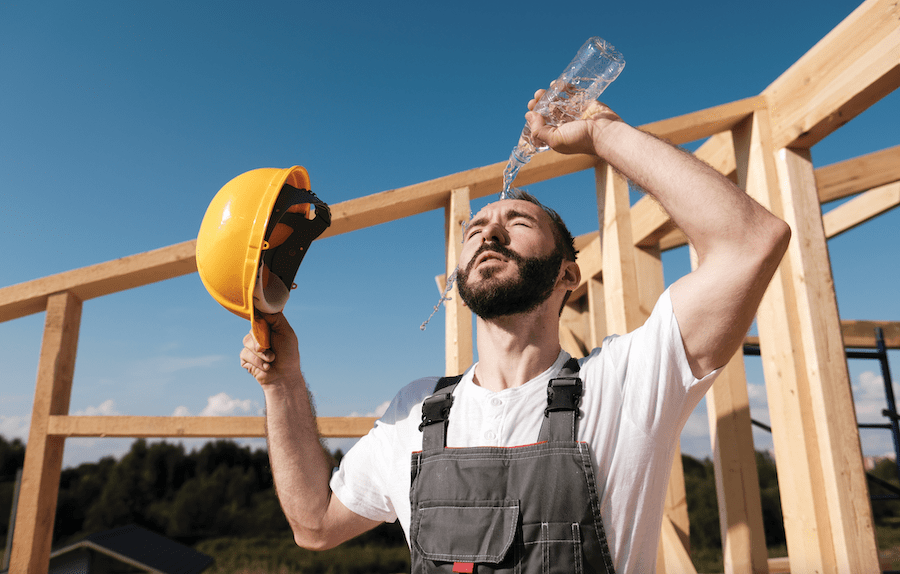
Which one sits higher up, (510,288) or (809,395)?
(510,288)

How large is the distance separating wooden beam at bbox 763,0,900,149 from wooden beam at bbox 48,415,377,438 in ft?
7.75

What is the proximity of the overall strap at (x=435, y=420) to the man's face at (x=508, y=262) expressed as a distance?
0.27 m

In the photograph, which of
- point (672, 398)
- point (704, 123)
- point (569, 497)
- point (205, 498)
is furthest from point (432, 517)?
point (205, 498)

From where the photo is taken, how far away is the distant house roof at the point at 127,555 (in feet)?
13.3

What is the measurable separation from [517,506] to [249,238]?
87 cm

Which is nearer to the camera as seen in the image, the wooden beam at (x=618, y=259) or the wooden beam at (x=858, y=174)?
the wooden beam at (x=618, y=259)

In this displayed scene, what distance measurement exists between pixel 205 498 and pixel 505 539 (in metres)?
8.76

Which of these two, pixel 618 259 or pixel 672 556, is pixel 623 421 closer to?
pixel 672 556

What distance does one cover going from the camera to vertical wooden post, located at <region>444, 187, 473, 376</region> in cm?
252

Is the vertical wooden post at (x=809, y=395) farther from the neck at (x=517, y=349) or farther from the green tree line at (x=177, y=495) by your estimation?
the green tree line at (x=177, y=495)

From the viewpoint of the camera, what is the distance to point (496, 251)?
5.17ft

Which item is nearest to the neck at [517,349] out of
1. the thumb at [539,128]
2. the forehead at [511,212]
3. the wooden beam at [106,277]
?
the forehead at [511,212]

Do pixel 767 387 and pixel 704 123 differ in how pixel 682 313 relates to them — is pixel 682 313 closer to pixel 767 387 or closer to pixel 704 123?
pixel 767 387

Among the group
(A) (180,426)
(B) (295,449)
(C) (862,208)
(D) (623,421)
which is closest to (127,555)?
(A) (180,426)
